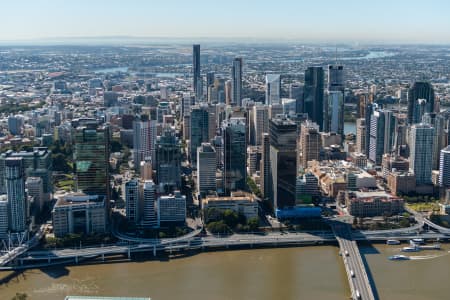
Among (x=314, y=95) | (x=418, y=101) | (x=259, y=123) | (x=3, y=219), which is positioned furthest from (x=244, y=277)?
(x=314, y=95)

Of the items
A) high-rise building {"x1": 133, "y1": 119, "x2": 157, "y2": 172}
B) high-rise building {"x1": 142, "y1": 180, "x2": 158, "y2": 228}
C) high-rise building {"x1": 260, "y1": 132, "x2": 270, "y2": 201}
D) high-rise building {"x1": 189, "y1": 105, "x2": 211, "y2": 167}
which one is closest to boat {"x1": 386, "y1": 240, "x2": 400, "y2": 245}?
high-rise building {"x1": 260, "y1": 132, "x2": 270, "y2": 201}

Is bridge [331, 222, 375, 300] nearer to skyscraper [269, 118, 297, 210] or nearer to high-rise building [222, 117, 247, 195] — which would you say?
skyscraper [269, 118, 297, 210]

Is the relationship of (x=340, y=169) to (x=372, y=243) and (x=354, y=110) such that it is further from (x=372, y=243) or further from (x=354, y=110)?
(x=354, y=110)

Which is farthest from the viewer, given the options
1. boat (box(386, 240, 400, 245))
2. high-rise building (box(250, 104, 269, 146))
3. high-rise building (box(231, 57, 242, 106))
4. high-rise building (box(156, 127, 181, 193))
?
high-rise building (box(231, 57, 242, 106))

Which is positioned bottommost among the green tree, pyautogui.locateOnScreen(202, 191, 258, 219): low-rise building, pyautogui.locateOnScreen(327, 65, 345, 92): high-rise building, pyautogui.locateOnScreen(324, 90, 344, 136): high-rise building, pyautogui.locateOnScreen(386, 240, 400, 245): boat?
pyautogui.locateOnScreen(386, 240, 400, 245): boat

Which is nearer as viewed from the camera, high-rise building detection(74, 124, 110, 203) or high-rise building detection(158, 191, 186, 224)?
high-rise building detection(158, 191, 186, 224)

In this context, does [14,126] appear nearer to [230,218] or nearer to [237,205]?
[237,205]

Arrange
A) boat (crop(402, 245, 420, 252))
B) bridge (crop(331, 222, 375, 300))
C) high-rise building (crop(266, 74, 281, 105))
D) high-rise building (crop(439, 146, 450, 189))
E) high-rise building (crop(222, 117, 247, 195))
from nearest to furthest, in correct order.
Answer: bridge (crop(331, 222, 375, 300)) < boat (crop(402, 245, 420, 252)) < high-rise building (crop(222, 117, 247, 195)) < high-rise building (crop(439, 146, 450, 189)) < high-rise building (crop(266, 74, 281, 105))
